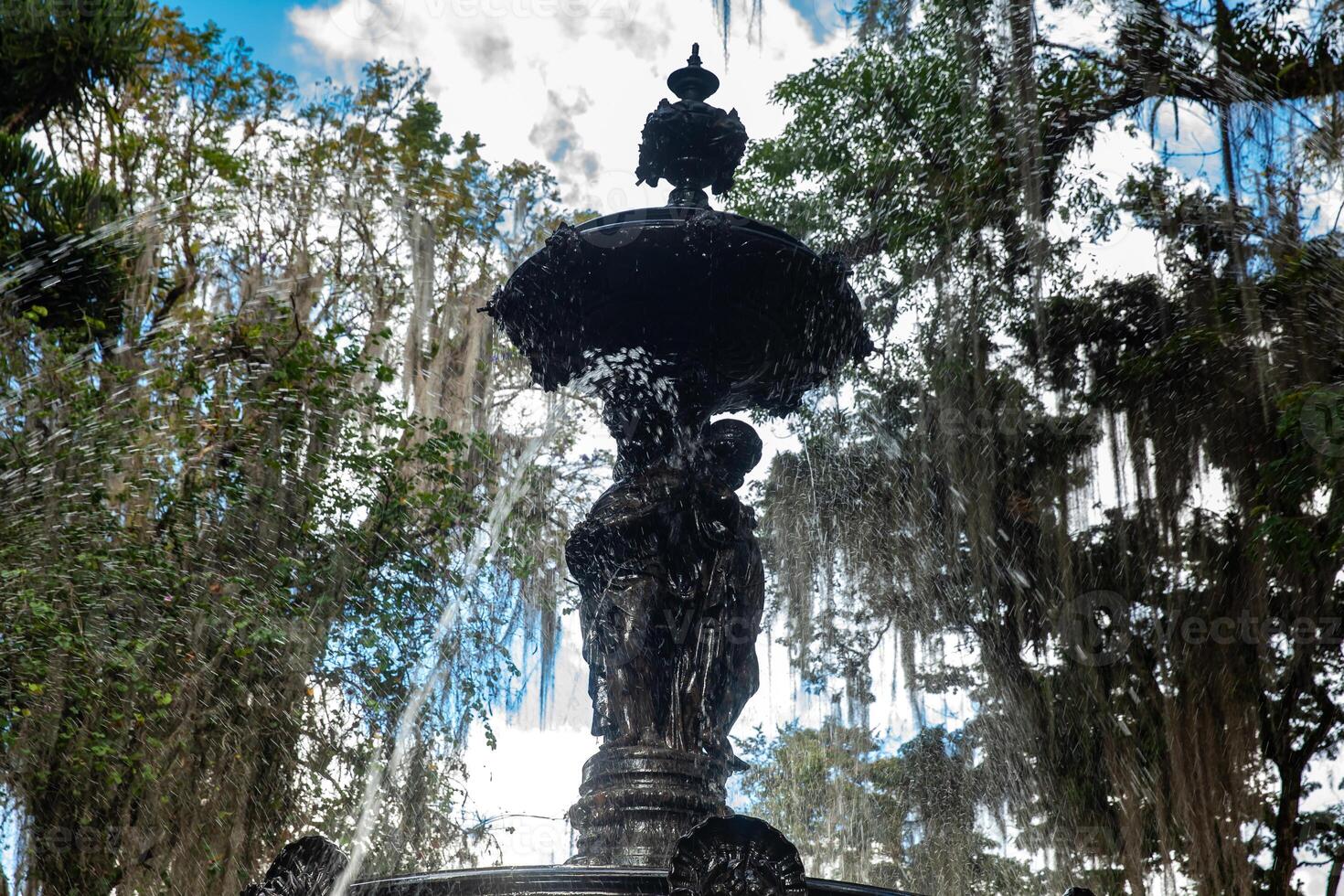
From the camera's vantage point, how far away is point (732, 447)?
4.07 m

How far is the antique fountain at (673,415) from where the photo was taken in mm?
3504

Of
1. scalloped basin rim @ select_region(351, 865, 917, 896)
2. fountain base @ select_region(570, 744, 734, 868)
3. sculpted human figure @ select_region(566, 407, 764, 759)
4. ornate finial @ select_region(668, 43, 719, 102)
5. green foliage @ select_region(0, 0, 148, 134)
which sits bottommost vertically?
scalloped basin rim @ select_region(351, 865, 917, 896)

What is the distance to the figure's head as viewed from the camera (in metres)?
4.05

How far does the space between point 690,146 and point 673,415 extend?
102cm

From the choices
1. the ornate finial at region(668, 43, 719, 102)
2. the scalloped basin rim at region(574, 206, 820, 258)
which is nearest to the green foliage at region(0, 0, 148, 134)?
the ornate finial at region(668, 43, 719, 102)

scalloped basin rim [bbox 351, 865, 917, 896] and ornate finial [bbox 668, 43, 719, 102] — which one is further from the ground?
ornate finial [bbox 668, 43, 719, 102]

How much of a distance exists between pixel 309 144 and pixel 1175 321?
8.97 metres

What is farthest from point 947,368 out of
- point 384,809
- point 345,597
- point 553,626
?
point 384,809

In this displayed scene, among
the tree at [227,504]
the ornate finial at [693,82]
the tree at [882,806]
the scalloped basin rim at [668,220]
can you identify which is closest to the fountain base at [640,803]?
the scalloped basin rim at [668,220]

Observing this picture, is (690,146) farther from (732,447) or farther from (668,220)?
(732,447)

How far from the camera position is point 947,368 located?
10477mm

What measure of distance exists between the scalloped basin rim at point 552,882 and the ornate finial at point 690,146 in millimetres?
2449

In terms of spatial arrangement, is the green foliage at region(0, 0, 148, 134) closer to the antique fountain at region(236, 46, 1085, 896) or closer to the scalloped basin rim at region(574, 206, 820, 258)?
the antique fountain at region(236, 46, 1085, 896)

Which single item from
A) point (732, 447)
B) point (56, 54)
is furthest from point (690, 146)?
point (56, 54)
